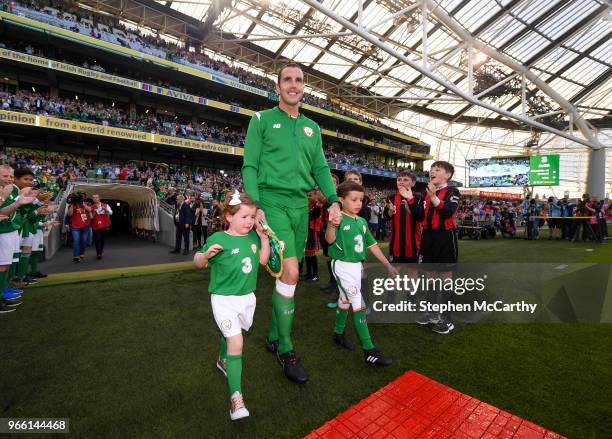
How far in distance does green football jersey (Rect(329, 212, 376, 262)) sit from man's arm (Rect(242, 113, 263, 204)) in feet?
3.23

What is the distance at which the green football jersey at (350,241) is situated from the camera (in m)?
2.77

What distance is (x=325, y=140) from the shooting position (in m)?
34.8

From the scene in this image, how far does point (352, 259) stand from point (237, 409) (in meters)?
1.49

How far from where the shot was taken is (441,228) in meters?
3.40

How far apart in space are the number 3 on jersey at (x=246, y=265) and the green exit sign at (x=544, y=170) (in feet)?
92.9

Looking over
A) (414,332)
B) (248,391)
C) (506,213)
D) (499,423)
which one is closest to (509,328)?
(414,332)

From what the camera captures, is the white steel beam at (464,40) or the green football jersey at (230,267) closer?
the green football jersey at (230,267)

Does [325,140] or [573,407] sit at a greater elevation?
[325,140]

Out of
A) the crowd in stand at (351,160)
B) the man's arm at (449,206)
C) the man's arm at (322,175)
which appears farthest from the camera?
the crowd in stand at (351,160)

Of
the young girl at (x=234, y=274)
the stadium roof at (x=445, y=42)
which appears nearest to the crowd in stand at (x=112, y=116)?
the stadium roof at (x=445, y=42)

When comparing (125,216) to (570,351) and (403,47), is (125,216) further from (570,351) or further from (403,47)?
(403,47)

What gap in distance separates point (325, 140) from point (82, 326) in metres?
33.4

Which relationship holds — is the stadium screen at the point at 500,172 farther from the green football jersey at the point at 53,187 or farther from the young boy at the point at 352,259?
the green football jersey at the point at 53,187

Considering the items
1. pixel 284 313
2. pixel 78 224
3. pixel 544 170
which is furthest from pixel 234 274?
pixel 544 170
